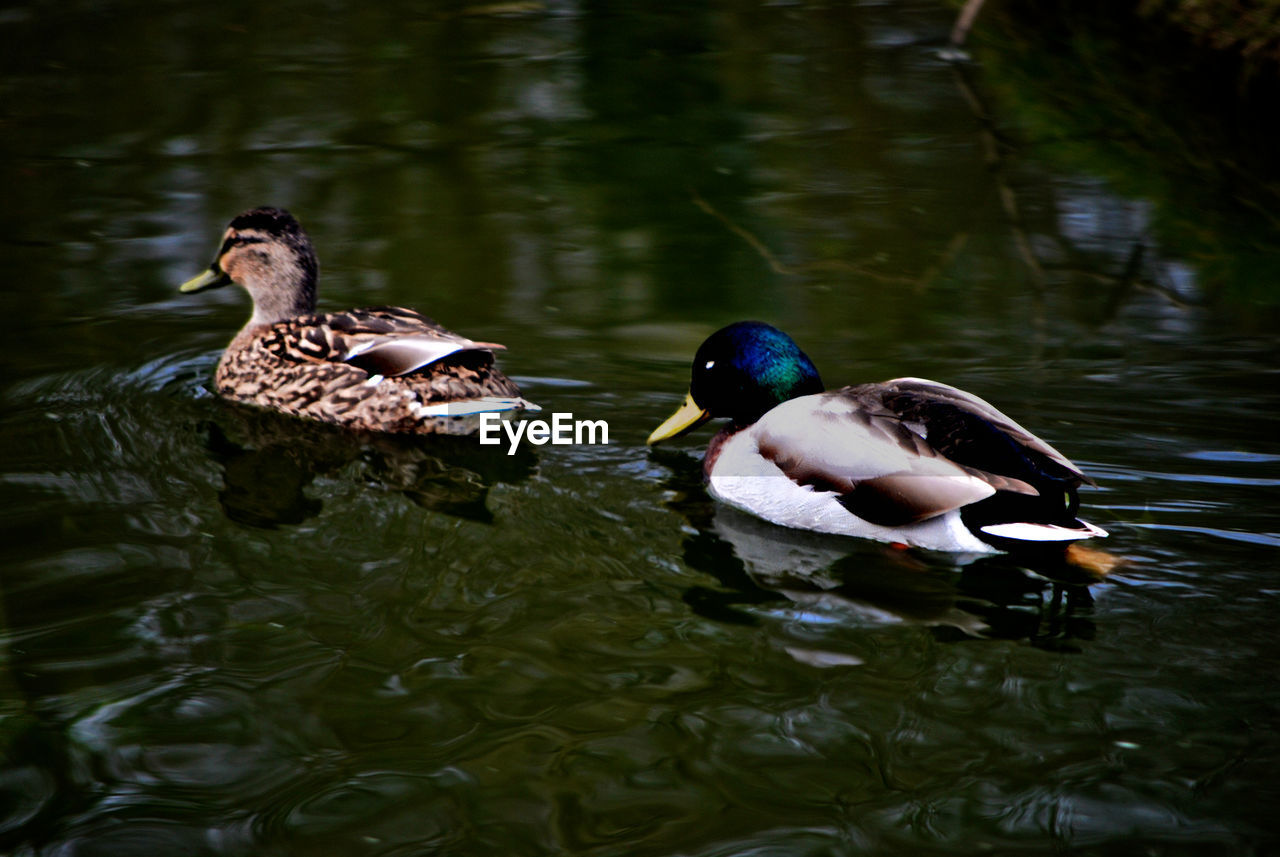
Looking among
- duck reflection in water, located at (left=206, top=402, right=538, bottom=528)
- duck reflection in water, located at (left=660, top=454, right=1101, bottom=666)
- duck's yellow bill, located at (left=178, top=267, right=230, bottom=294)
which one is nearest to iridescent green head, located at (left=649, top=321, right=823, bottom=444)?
duck reflection in water, located at (left=660, top=454, right=1101, bottom=666)

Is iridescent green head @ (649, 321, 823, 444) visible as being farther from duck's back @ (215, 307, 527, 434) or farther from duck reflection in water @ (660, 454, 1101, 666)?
duck's back @ (215, 307, 527, 434)

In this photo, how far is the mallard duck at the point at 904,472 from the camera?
4.93 metres

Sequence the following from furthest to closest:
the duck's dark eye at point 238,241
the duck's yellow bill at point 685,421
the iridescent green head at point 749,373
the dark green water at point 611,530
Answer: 1. the duck's dark eye at point 238,241
2. the duck's yellow bill at point 685,421
3. the iridescent green head at point 749,373
4. the dark green water at point 611,530

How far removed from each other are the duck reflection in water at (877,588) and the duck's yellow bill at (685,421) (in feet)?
2.03

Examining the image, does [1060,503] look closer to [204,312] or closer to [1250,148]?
[204,312]

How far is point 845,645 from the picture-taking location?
4531mm

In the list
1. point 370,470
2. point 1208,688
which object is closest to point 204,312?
point 370,470

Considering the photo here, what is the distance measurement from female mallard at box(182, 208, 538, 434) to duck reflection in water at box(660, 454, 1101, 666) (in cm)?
144

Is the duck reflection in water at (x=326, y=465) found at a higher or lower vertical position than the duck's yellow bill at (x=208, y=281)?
lower

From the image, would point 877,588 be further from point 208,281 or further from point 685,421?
point 208,281

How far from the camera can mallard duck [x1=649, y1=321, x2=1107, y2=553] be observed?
4934 millimetres

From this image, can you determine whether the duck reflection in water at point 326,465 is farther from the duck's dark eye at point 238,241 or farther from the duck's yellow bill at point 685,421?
the duck's dark eye at point 238,241

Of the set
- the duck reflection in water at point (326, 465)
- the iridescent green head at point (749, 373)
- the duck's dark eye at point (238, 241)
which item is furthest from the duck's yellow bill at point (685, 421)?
the duck's dark eye at point (238, 241)

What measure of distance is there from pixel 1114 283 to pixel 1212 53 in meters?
5.83
